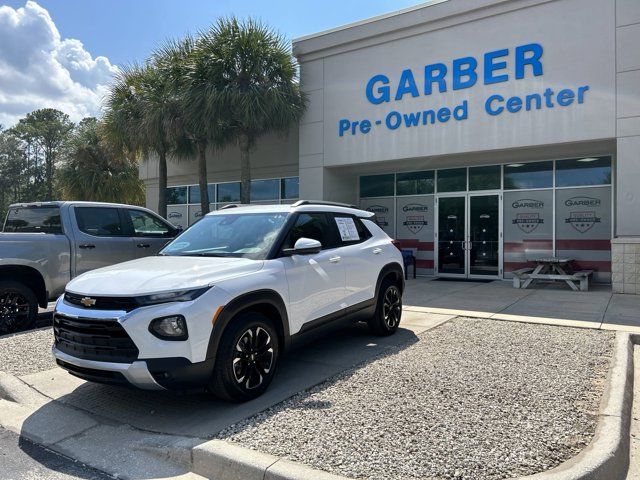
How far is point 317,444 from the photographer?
3.41m

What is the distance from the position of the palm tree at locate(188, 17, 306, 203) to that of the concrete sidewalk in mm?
6066

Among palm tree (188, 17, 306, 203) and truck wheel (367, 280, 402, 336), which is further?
palm tree (188, 17, 306, 203)

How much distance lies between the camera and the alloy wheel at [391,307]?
21.3 ft

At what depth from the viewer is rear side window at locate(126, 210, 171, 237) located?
28.1 ft

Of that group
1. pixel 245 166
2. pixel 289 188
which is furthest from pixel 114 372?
pixel 289 188

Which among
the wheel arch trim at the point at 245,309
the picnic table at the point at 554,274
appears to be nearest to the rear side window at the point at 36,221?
the wheel arch trim at the point at 245,309

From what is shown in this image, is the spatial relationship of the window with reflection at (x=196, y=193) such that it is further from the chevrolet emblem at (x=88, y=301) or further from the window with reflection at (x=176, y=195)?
the chevrolet emblem at (x=88, y=301)

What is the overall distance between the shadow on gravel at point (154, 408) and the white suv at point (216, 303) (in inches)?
9.5

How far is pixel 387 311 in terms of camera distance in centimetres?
657

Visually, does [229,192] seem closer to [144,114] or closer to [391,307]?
[144,114]

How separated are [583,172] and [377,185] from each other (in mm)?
5730

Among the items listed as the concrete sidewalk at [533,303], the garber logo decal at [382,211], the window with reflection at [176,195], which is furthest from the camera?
the window with reflection at [176,195]

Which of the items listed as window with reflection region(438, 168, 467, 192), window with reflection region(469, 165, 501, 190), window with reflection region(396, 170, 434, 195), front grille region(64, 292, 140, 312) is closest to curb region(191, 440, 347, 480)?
front grille region(64, 292, 140, 312)

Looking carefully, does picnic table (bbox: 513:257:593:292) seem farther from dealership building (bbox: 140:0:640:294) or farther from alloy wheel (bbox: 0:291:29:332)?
alloy wheel (bbox: 0:291:29:332)
